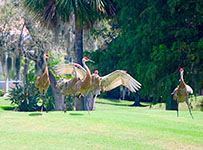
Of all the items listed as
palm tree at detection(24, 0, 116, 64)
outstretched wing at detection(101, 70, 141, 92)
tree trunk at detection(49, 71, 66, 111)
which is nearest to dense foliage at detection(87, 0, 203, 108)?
palm tree at detection(24, 0, 116, 64)

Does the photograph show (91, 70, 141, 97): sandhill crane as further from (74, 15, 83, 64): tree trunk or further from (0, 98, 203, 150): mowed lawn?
(74, 15, 83, 64): tree trunk

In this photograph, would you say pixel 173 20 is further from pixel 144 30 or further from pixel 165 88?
pixel 165 88

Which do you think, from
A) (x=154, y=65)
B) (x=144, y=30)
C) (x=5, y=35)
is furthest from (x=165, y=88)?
(x=5, y=35)

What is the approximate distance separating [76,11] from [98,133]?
11.2 m

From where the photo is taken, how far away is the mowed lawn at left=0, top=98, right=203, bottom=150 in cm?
998

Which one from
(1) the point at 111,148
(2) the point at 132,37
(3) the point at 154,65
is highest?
(2) the point at 132,37

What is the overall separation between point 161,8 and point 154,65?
287cm

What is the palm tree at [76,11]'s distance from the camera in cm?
2140

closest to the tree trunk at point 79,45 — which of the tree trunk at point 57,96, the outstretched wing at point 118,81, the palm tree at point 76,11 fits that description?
the palm tree at point 76,11

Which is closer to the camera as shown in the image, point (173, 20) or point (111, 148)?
point (111, 148)

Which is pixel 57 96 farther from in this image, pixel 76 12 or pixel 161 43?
pixel 161 43

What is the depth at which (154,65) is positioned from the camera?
19.4 metres

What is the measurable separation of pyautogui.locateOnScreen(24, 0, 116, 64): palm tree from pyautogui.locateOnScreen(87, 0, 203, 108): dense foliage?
102 cm

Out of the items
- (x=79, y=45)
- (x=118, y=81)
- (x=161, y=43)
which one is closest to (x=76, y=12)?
(x=79, y=45)
